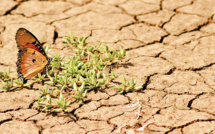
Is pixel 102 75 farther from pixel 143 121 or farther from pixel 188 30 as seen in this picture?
pixel 188 30

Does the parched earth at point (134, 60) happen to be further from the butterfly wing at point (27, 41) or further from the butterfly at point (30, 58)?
the butterfly wing at point (27, 41)

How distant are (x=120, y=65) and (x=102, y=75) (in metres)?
0.28

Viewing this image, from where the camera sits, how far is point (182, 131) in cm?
239

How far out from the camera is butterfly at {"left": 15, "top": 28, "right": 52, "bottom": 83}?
2.98 metres

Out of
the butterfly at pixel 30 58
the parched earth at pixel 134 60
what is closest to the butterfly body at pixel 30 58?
the butterfly at pixel 30 58

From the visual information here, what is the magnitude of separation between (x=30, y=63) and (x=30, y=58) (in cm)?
5

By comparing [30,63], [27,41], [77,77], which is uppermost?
[27,41]

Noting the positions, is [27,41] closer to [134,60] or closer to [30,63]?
[30,63]

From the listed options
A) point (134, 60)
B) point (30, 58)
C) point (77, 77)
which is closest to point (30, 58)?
point (30, 58)

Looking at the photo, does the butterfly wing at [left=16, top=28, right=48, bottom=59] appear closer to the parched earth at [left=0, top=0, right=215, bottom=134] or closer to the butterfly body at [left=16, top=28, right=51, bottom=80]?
the butterfly body at [left=16, top=28, right=51, bottom=80]

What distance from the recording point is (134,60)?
3369 millimetres

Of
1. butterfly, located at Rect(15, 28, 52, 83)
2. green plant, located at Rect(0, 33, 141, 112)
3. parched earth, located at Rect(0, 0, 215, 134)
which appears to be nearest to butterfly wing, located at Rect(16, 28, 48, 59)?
butterfly, located at Rect(15, 28, 52, 83)

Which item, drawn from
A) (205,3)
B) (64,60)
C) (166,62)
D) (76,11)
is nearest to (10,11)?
(76,11)

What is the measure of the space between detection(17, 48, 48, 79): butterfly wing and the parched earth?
6.9 inches
